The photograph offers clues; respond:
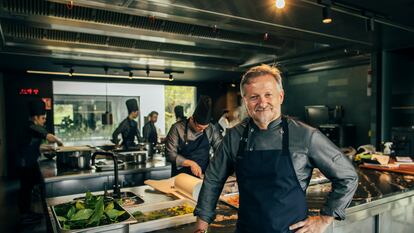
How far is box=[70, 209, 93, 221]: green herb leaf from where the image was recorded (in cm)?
149

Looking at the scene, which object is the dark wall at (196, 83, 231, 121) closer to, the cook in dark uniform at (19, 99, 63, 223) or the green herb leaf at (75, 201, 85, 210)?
the cook in dark uniform at (19, 99, 63, 223)

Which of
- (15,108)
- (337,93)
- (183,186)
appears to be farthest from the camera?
(15,108)

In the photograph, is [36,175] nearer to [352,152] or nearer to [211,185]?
[211,185]

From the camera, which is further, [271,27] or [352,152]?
[352,152]

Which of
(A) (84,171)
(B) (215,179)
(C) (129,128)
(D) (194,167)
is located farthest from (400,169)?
(C) (129,128)

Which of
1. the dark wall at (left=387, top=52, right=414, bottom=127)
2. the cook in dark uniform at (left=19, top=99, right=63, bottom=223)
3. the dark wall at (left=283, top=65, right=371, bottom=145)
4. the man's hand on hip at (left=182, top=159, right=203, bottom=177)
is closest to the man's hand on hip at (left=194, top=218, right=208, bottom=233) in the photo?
the man's hand on hip at (left=182, top=159, right=203, bottom=177)

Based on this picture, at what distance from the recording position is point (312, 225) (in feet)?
4.61

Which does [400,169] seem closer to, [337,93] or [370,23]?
[370,23]

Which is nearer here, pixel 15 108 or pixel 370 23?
pixel 370 23

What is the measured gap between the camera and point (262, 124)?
144cm

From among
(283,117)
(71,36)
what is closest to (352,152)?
(283,117)

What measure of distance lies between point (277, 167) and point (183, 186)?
0.97 metres

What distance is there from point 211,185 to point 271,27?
7.04 feet

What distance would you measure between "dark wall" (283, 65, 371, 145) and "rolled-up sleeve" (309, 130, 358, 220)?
5.13m
